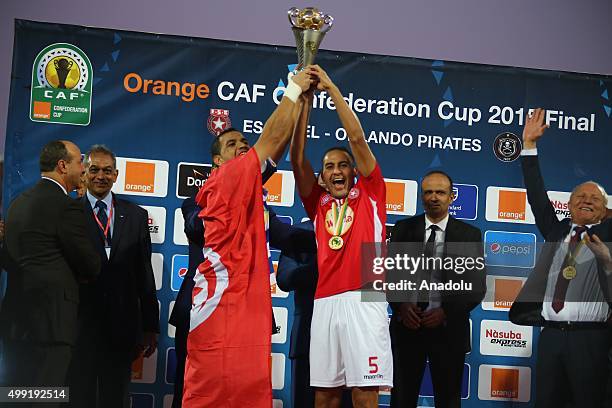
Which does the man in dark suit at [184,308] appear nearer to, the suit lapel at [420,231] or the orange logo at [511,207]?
the suit lapel at [420,231]

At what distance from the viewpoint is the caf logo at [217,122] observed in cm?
494

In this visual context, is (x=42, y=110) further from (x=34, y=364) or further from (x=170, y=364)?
(x=170, y=364)

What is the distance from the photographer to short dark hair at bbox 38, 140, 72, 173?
4.58 m

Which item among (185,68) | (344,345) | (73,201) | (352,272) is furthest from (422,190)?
(73,201)

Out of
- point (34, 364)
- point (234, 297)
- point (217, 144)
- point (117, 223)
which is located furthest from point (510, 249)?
point (34, 364)

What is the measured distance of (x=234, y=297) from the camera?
11.1ft

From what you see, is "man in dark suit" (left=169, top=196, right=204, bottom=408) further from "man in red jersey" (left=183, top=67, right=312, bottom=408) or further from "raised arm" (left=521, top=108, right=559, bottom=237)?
"raised arm" (left=521, top=108, right=559, bottom=237)

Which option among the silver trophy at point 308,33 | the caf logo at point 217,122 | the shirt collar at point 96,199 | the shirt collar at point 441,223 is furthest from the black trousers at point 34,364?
the shirt collar at point 441,223

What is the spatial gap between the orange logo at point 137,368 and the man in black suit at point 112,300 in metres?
0.08

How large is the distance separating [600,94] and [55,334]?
363cm

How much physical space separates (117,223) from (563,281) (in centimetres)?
273

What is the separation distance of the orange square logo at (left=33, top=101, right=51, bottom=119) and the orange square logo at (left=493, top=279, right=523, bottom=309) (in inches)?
115

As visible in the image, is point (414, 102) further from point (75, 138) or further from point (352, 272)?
point (75, 138)

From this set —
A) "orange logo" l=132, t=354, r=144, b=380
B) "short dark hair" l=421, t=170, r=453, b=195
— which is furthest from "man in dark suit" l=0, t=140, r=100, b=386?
"short dark hair" l=421, t=170, r=453, b=195
